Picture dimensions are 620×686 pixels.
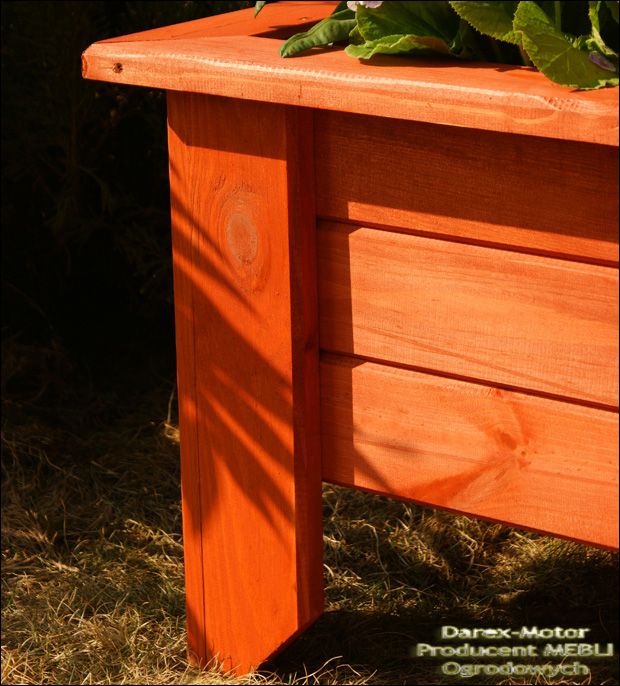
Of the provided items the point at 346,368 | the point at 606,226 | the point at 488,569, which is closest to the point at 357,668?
the point at 488,569

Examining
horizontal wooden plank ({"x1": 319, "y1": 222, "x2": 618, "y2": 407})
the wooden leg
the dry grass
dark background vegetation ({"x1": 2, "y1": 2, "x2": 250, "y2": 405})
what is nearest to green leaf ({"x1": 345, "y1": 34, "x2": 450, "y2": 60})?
the wooden leg

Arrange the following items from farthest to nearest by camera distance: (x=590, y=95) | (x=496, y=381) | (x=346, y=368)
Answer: (x=346, y=368)
(x=496, y=381)
(x=590, y=95)

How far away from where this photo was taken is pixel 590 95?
1298 mm

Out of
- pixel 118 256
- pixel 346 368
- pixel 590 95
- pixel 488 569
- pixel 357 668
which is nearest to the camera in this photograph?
pixel 590 95

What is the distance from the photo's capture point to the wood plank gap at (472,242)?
140 centimetres

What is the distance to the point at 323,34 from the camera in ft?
5.04

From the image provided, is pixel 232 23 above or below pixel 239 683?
above

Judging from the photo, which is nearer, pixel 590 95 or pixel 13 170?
pixel 590 95

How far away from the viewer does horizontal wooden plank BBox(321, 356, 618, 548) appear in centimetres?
147

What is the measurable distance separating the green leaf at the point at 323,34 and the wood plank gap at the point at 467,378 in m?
0.40

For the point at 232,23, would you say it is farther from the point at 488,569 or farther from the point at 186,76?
the point at 488,569

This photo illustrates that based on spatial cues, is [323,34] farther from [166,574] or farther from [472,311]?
[166,574]

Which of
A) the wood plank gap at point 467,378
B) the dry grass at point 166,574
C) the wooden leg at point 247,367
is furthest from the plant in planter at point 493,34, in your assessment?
the dry grass at point 166,574

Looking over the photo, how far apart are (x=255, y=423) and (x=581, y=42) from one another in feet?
2.18
